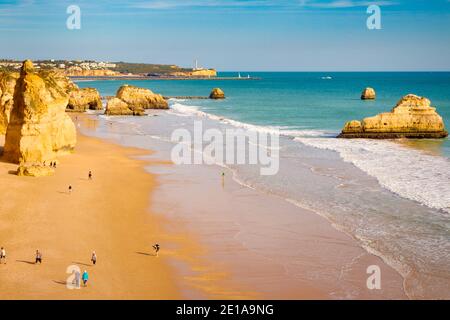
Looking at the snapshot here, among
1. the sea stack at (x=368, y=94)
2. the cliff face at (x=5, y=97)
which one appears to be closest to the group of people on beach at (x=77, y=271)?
the cliff face at (x=5, y=97)

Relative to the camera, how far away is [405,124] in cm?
5391

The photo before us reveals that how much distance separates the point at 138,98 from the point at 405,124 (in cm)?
5060

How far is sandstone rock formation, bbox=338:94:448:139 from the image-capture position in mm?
53750

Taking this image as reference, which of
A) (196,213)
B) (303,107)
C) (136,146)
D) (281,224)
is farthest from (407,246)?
(303,107)

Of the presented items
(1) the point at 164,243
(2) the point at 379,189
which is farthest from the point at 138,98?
(1) the point at 164,243

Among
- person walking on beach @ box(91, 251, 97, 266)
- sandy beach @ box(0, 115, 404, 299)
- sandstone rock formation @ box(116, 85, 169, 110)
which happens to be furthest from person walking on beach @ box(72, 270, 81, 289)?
sandstone rock formation @ box(116, 85, 169, 110)

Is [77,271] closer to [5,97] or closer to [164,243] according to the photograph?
[164,243]

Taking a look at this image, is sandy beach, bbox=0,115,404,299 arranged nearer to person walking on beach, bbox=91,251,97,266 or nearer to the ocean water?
person walking on beach, bbox=91,251,97,266

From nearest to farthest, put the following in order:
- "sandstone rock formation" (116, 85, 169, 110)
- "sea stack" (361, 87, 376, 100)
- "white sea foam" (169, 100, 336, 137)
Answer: "white sea foam" (169, 100, 336, 137)
"sandstone rock formation" (116, 85, 169, 110)
"sea stack" (361, 87, 376, 100)

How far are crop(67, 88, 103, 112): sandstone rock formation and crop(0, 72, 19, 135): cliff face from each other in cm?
3802

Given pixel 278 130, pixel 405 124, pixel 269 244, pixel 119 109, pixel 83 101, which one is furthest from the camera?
pixel 83 101

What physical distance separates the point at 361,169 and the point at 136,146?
2112 centimetres
